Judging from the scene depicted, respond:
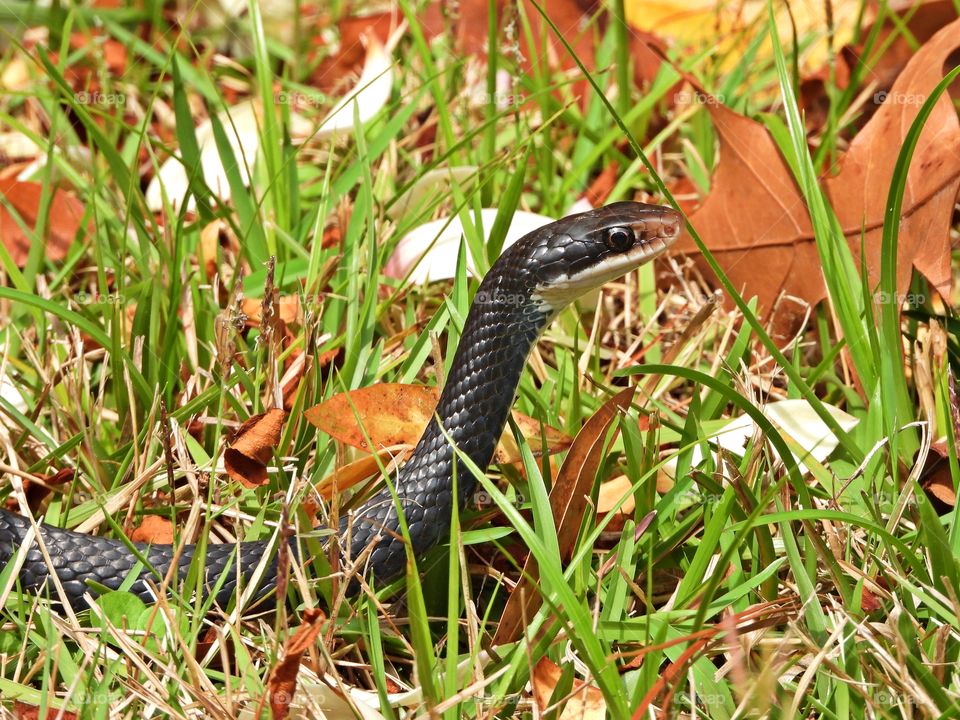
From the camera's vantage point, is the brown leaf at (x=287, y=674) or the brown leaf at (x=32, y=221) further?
the brown leaf at (x=32, y=221)

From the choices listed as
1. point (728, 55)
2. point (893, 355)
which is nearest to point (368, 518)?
point (893, 355)

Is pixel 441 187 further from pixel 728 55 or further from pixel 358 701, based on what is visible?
pixel 358 701

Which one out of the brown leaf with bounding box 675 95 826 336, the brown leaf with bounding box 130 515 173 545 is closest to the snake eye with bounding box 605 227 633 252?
the brown leaf with bounding box 675 95 826 336

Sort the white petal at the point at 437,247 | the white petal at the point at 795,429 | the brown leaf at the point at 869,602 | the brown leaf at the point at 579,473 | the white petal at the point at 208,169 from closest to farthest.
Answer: the brown leaf at the point at 869,602, the brown leaf at the point at 579,473, the white petal at the point at 795,429, the white petal at the point at 437,247, the white petal at the point at 208,169

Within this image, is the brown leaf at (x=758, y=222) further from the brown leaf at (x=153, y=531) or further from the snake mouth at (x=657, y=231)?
the brown leaf at (x=153, y=531)

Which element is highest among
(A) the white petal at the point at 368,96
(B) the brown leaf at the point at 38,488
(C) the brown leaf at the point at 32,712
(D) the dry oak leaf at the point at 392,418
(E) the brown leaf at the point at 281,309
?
(A) the white petal at the point at 368,96

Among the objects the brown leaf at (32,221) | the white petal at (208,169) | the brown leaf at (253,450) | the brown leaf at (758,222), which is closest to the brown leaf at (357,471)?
the brown leaf at (253,450)

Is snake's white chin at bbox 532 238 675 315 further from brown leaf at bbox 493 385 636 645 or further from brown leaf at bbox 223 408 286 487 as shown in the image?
brown leaf at bbox 223 408 286 487

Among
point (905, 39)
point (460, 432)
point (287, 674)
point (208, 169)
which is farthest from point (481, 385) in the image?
point (905, 39)

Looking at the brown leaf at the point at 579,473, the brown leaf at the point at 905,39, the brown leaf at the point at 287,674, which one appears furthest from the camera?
the brown leaf at the point at 905,39
